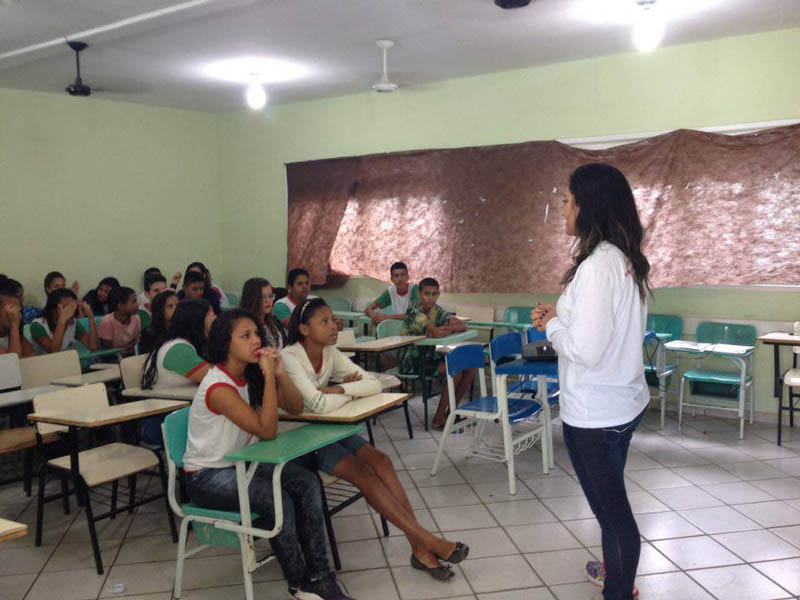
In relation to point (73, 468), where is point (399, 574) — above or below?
below

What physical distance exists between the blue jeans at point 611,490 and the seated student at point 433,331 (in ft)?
9.82

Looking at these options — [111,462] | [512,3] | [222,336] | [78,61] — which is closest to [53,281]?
[78,61]

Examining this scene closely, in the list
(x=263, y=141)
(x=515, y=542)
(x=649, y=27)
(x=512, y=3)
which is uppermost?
(x=649, y=27)

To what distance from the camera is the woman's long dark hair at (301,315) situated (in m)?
3.37

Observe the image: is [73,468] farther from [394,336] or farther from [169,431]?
[394,336]

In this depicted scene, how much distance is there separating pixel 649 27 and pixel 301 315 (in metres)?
3.36

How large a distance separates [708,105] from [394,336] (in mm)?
3091

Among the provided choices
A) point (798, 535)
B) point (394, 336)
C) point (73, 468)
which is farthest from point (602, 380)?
point (394, 336)

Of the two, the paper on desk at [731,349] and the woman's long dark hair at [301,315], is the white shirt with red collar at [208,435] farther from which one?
the paper on desk at [731,349]

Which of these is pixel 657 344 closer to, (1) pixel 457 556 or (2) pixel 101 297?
(1) pixel 457 556

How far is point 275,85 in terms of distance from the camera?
7.01m

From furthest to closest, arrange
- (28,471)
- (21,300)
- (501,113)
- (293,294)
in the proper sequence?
(501,113) < (21,300) < (293,294) < (28,471)

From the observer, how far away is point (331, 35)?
532cm

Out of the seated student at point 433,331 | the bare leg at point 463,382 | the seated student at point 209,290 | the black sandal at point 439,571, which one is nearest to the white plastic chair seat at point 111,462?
A: the black sandal at point 439,571
